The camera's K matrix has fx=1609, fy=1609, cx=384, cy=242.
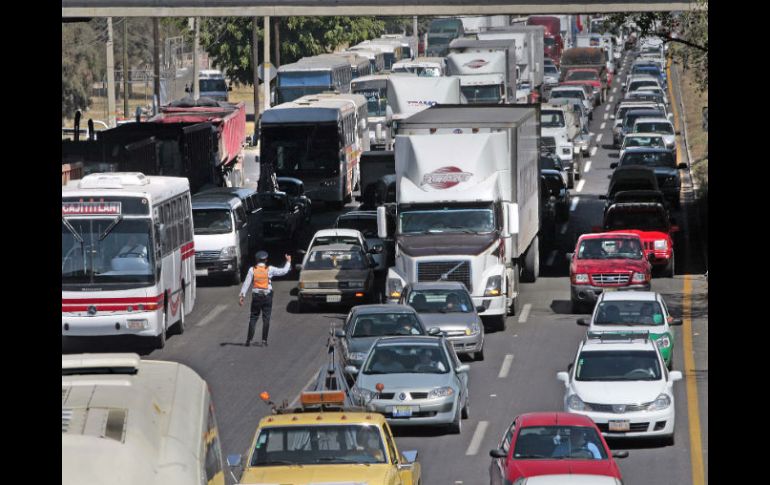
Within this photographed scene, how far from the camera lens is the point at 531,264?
3941 centimetres

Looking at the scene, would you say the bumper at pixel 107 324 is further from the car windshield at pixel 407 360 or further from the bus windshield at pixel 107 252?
the car windshield at pixel 407 360

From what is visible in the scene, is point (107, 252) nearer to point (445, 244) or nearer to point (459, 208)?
point (445, 244)

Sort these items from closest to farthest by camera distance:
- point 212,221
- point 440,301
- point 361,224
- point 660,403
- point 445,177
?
1. point 660,403
2. point 440,301
3. point 445,177
4. point 212,221
5. point 361,224

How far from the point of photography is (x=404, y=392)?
22.9 metres

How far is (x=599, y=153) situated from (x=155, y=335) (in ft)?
146

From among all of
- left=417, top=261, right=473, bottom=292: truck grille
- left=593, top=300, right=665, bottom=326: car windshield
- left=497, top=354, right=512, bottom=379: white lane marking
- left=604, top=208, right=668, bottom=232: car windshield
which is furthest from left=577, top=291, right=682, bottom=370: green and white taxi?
left=604, top=208, right=668, bottom=232: car windshield

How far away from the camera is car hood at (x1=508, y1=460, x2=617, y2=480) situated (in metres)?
17.3

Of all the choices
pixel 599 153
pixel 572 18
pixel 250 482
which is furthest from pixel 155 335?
pixel 572 18

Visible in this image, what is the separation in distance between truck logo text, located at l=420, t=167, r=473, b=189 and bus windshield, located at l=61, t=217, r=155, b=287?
6.81 m

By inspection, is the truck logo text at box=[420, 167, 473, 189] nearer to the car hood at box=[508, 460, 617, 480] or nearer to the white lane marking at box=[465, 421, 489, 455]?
the white lane marking at box=[465, 421, 489, 455]

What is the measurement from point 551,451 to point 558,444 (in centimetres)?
17

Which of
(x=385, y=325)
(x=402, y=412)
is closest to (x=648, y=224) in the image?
(x=385, y=325)

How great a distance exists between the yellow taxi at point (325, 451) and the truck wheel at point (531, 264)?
22925mm
